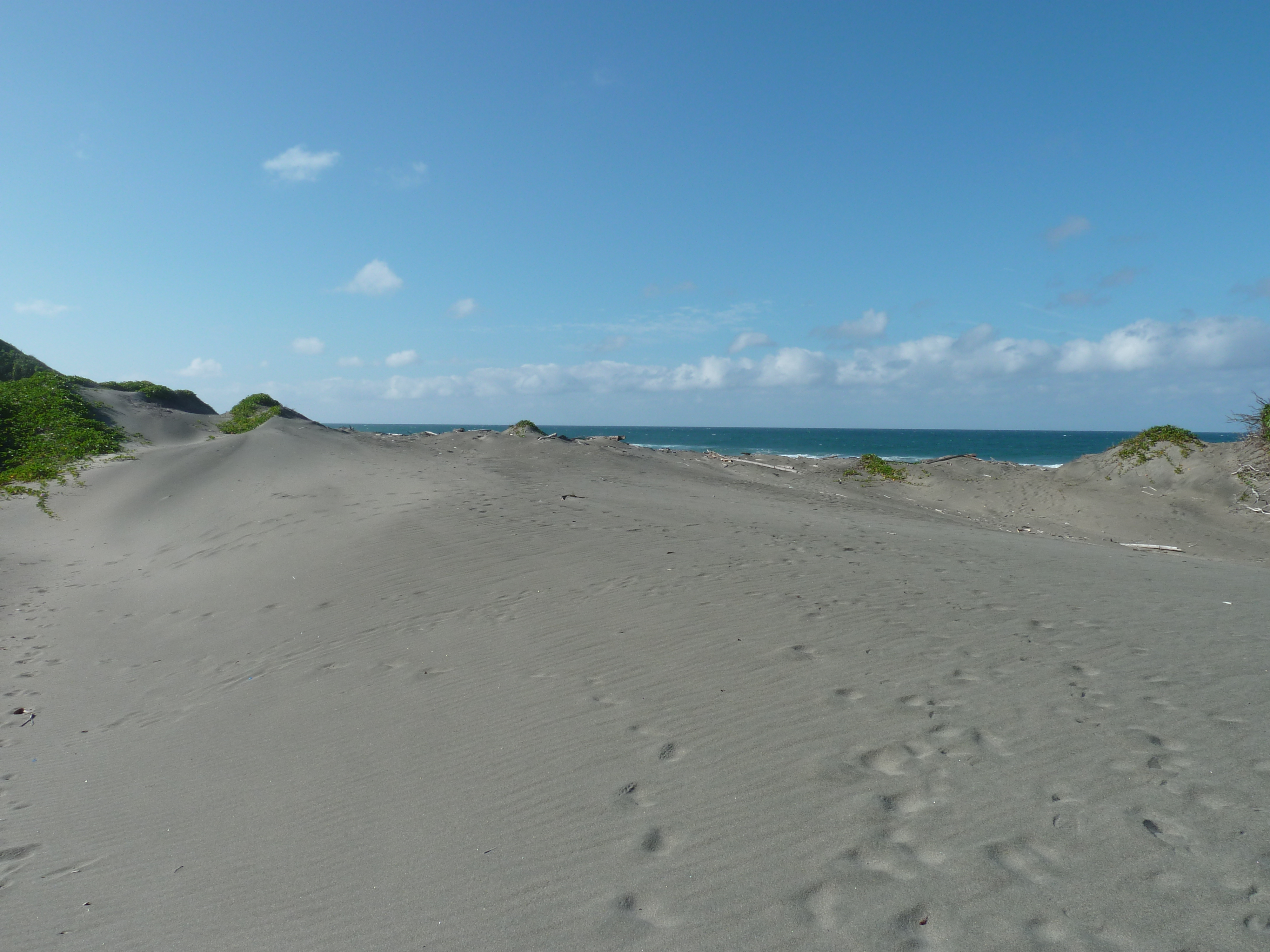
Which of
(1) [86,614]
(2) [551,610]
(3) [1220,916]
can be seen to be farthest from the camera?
(1) [86,614]

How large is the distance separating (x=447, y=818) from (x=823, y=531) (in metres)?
8.47

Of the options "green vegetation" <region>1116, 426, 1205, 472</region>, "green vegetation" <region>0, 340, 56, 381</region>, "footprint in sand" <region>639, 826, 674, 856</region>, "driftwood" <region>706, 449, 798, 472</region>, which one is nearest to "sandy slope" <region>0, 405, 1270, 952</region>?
"footprint in sand" <region>639, 826, 674, 856</region>

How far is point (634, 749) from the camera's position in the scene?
4.27 metres

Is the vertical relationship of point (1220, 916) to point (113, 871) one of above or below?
above

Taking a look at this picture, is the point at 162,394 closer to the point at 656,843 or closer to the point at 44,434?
the point at 44,434

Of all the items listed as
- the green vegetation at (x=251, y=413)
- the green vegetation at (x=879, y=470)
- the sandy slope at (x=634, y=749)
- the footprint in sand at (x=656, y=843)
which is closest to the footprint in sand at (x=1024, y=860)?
the sandy slope at (x=634, y=749)

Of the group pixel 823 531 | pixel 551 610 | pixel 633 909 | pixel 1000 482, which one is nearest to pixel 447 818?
pixel 633 909

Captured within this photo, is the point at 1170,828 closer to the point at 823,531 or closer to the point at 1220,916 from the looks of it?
the point at 1220,916

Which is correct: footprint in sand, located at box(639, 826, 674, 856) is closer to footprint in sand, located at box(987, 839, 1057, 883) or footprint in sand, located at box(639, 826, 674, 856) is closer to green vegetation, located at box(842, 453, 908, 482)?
footprint in sand, located at box(987, 839, 1057, 883)

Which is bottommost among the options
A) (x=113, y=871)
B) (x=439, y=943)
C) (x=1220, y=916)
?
(x=113, y=871)

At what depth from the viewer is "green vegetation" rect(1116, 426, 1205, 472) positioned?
20.1 meters

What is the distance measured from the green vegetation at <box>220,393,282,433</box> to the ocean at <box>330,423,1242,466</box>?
8675 mm

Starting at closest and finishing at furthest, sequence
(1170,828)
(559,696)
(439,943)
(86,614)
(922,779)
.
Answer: (439,943), (1170,828), (922,779), (559,696), (86,614)

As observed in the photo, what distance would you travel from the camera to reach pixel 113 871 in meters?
3.72
